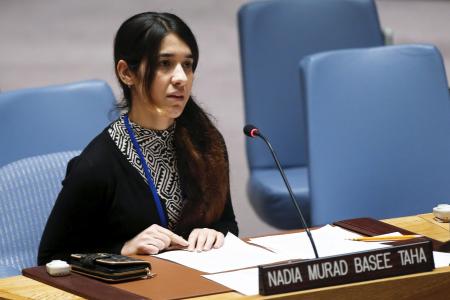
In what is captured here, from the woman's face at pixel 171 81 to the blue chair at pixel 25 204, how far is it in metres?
0.45

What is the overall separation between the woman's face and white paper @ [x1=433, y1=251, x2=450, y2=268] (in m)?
0.75

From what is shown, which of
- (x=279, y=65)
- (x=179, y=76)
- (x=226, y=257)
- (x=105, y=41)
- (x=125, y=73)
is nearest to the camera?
(x=226, y=257)

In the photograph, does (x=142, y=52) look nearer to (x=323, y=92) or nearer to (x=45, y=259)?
(x=45, y=259)

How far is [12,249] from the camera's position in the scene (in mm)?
3152

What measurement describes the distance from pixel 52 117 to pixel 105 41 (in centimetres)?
276

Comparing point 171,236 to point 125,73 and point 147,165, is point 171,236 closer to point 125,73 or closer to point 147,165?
point 147,165

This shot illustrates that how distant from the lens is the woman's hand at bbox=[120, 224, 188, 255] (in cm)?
267

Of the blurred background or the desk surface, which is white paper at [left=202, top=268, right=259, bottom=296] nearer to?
the desk surface

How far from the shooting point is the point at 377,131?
356 cm

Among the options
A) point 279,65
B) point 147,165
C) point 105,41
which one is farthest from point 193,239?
point 105,41

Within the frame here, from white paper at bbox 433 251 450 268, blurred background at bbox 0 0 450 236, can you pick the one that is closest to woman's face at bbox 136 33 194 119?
white paper at bbox 433 251 450 268

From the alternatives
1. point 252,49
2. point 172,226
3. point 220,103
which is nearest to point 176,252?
point 172,226

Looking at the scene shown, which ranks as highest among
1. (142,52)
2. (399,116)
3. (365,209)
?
(142,52)

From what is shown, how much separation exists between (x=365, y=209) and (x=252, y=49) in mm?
956
